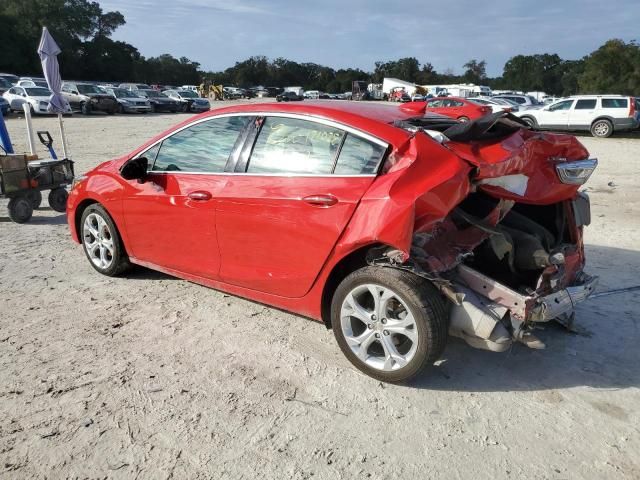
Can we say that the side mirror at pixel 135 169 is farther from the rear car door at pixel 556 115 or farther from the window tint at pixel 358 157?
the rear car door at pixel 556 115

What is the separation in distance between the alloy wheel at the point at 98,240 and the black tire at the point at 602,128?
2140 centimetres

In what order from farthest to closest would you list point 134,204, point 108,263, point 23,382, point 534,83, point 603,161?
point 534,83, point 603,161, point 108,263, point 134,204, point 23,382

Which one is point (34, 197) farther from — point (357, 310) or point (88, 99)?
point (88, 99)

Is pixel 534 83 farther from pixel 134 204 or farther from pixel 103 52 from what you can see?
pixel 134 204

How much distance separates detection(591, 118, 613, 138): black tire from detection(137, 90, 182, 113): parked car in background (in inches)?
1004

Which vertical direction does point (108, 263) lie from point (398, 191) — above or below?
below

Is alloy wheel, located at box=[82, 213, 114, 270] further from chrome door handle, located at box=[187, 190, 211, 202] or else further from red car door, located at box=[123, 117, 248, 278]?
chrome door handle, located at box=[187, 190, 211, 202]

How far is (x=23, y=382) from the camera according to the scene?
316 cm

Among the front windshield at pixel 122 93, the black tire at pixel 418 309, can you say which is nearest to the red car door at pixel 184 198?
the black tire at pixel 418 309

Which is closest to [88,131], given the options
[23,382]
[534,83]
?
[23,382]

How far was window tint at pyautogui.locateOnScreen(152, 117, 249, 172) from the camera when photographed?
383cm

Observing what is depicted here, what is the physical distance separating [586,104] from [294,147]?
21444 millimetres

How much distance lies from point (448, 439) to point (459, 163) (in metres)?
1.54

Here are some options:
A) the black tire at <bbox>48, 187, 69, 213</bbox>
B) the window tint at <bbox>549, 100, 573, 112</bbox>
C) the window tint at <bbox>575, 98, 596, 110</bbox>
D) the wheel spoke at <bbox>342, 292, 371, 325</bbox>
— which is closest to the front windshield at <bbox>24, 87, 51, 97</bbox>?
the black tire at <bbox>48, 187, 69, 213</bbox>
